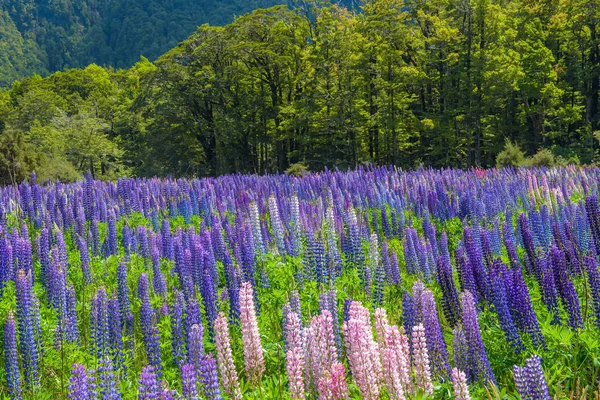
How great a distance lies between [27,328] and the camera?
12.3 ft

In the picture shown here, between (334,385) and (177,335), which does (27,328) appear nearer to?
(177,335)

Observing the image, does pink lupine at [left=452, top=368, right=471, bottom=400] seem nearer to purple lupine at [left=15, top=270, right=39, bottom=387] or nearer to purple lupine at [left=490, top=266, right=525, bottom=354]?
purple lupine at [left=490, top=266, right=525, bottom=354]

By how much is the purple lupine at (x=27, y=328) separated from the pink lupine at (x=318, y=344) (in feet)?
6.75

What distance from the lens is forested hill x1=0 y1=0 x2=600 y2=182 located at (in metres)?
32.4

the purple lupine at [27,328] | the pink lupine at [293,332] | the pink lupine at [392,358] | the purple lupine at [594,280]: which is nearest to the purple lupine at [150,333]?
the purple lupine at [27,328]

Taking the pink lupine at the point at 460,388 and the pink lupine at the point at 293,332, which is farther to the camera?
the pink lupine at the point at 293,332

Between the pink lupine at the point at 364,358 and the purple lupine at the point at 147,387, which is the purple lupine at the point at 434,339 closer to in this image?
the pink lupine at the point at 364,358

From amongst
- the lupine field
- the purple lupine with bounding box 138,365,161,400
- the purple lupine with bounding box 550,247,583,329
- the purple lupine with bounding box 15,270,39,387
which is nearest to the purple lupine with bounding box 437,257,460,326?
the lupine field

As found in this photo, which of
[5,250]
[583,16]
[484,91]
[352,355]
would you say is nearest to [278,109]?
[484,91]

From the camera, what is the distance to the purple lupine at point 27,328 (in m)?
3.62

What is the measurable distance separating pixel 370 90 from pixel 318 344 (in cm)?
3374

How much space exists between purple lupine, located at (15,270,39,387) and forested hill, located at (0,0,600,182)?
27.1 m

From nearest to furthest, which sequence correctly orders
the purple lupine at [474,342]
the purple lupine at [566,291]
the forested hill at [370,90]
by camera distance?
the purple lupine at [474,342] < the purple lupine at [566,291] < the forested hill at [370,90]

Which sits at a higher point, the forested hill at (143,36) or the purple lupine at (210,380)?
the forested hill at (143,36)
